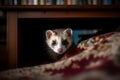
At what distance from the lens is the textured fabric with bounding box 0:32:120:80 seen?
25.2 inches

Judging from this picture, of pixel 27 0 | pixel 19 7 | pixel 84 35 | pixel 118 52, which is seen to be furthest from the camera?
pixel 84 35

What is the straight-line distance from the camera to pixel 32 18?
119 centimetres

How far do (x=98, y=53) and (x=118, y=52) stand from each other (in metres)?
0.07

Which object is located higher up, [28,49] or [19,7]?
[19,7]

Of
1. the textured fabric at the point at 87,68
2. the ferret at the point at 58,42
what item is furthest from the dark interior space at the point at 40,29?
the textured fabric at the point at 87,68

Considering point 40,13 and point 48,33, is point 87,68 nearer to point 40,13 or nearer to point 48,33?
point 40,13

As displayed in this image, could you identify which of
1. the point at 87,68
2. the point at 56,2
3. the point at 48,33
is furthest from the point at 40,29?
the point at 87,68

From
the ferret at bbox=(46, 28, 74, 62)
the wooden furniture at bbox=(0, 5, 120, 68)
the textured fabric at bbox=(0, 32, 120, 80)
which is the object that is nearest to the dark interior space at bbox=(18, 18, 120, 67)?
the ferret at bbox=(46, 28, 74, 62)

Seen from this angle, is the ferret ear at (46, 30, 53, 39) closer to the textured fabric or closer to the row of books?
the row of books

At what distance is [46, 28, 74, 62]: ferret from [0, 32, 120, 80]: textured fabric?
465mm

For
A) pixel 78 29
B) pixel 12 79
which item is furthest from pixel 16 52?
pixel 78 29

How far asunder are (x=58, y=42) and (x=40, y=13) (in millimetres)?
230

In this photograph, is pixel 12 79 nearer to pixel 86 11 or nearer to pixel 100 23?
pixel 86 11

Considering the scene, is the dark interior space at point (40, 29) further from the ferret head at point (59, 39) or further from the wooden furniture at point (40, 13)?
the wooden furniture at point (40, 13)
